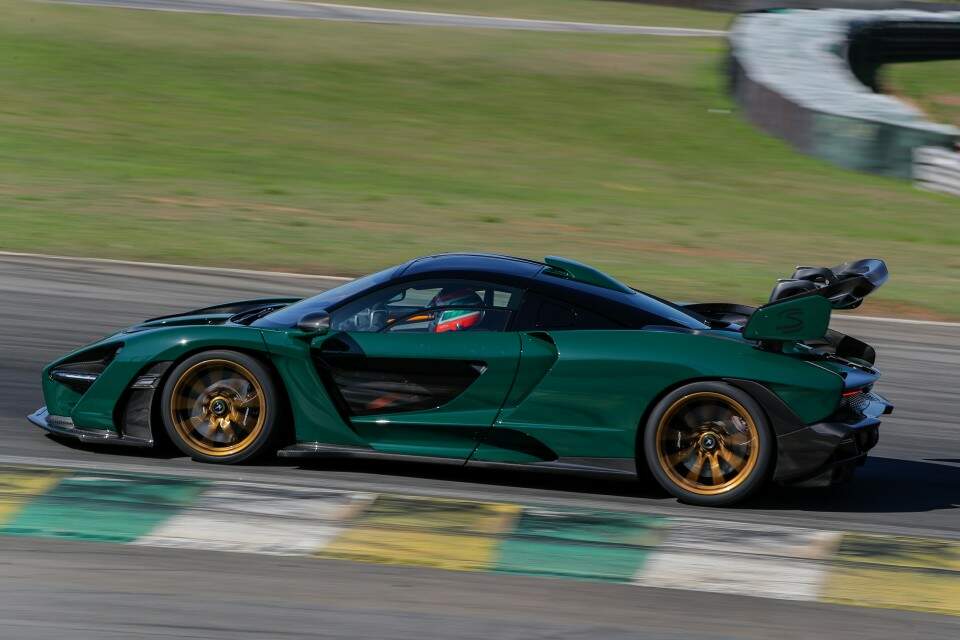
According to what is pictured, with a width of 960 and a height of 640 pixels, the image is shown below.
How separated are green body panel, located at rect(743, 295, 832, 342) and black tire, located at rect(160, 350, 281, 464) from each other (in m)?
2.44

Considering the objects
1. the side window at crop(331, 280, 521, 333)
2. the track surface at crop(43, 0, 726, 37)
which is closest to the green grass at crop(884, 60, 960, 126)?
the track surface at crop(43, 0, 726, 37)

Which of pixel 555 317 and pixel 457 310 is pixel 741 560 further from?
pixel 457 310

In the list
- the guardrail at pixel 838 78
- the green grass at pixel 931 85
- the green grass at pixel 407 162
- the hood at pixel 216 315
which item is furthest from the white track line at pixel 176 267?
the green grass at pixel 931 85

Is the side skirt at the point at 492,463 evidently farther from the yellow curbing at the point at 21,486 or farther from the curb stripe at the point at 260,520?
the yellow curbing at the point at 21,486

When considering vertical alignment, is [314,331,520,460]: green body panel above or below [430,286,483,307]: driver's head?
below

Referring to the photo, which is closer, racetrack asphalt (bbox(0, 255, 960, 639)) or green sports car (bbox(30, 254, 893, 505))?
racetrack asphalt (bbox(0, 255, 960, 639))

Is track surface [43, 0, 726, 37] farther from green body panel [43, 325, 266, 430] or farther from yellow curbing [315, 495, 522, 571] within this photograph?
yellow curbing [315, 495, 522, 571]

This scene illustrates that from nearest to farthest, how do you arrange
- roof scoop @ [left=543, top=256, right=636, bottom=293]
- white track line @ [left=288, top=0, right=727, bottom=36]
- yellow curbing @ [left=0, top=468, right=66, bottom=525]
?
yellow curbing @ [left=0, top=468, right=66, bottom=525]
roof scoop @ [left=543, top=256, right=636, bottom=293]
white track line @ [left=288, top=0, right=727, bottom=36]

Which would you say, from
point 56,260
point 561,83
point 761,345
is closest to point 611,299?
point 761,345

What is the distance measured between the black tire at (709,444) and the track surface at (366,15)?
2621 cm

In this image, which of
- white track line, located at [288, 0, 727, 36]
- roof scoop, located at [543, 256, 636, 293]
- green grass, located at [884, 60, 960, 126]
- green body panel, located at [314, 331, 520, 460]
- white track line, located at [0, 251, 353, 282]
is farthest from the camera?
white track line, located at [288, 0, 727, 36]

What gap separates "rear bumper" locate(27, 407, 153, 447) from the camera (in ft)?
23.1

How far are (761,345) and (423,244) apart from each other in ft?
26.0

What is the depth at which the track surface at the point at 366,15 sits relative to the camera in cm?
3128
